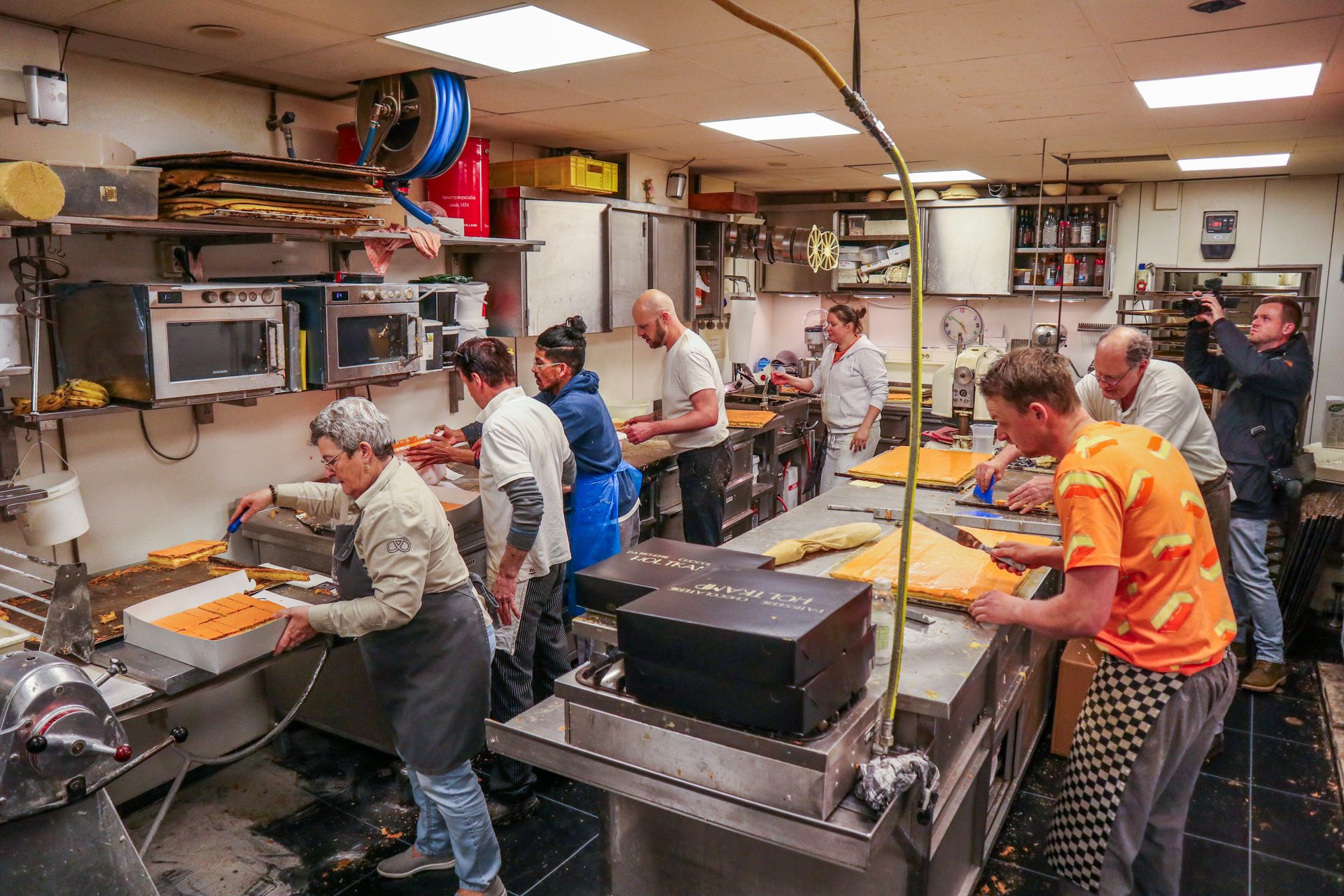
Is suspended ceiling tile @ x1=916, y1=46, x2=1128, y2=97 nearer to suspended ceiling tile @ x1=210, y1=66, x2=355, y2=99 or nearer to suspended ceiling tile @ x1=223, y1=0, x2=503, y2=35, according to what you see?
suspended ceiling tile @ x1=223, y1=0, x2=503, y2=35

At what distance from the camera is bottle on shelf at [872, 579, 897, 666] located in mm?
2086

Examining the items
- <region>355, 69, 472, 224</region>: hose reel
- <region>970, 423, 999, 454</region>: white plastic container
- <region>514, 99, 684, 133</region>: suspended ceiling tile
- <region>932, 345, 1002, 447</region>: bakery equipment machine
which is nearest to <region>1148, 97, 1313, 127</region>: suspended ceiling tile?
<region>932, 345, 1002, 447</region>: bakery equipment machine

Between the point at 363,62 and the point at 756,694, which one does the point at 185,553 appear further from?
the point at 756,694

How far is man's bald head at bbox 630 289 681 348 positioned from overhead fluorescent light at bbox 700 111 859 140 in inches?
34.9

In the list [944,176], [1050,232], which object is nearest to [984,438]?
[944,176]

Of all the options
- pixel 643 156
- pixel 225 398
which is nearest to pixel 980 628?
pixel 225 398

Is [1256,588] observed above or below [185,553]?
below

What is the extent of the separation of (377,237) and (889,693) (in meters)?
2.77

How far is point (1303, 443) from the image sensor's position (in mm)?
6445

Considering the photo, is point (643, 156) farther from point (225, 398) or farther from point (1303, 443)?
point (1303, 443)

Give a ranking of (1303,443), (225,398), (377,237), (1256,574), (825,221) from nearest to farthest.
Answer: (225,398), (377,237), (1256,574), (1303,443), (825,221)

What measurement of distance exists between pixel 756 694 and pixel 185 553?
261cm

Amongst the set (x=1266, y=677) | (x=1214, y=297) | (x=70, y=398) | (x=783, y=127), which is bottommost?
(x=1266, y=677)

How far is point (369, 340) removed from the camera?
356 centimetres
